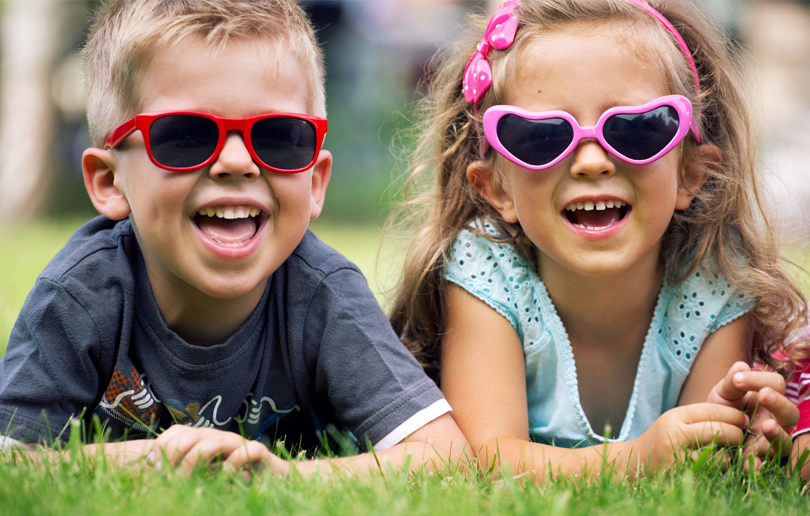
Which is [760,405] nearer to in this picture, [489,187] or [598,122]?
[598,122]

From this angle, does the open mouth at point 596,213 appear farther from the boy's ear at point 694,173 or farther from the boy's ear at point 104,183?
the boy's ear at point 104,183

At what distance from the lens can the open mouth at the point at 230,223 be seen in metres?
2.43

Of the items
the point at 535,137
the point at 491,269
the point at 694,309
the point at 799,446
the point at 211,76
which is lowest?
the point at 799,446

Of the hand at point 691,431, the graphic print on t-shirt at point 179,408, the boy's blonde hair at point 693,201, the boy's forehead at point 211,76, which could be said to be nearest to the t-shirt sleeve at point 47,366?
the graphic print on t-shirt at point 179,408

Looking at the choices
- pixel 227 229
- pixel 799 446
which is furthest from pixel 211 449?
pixel 799 446

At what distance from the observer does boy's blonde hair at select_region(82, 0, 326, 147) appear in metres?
2.38

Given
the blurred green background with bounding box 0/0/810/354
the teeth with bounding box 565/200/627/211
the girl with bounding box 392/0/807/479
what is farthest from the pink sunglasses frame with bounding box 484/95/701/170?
the blurred green background with bounding box 0/0/810/354

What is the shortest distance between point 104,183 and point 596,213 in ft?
5.39

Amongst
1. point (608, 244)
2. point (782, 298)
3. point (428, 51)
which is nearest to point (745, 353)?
point (782, 298)

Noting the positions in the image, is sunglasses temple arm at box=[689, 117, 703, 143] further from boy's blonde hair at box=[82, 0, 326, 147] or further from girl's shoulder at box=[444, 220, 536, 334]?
boy's blonde hair at box=[82, 0, 326, 147]

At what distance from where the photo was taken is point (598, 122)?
98.6 inches

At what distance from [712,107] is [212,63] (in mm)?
1800

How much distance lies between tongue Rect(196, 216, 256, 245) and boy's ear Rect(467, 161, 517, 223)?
2.97 feet

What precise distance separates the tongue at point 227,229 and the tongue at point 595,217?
1.09 m
